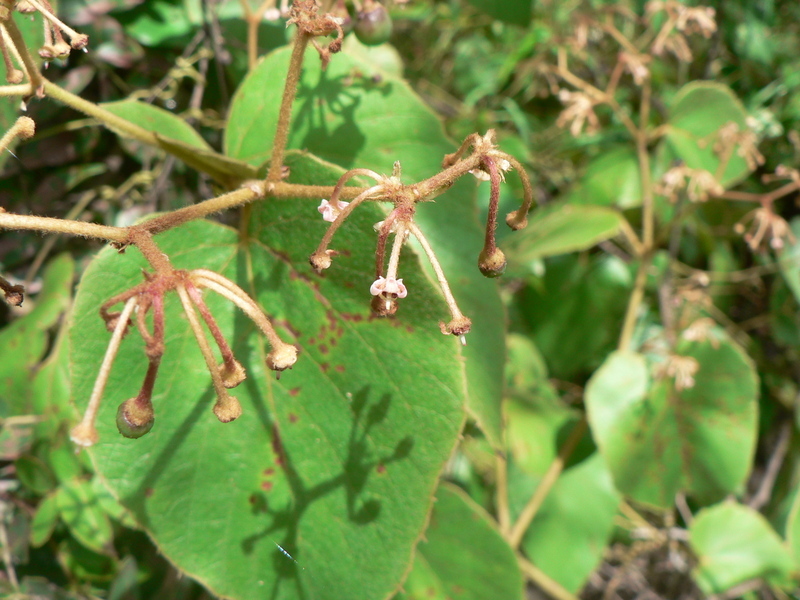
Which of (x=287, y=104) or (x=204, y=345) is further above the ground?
(x=287, y=104)

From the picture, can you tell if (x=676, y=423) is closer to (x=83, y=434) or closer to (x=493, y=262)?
(x=493, y=262)

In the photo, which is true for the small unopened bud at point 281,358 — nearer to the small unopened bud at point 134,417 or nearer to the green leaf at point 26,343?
the small unopened bud at point 134,417

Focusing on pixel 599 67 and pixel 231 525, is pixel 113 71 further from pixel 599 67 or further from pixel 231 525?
pixel 599 67

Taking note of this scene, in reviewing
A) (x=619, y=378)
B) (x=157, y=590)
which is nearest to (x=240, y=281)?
(x=157, y=590)

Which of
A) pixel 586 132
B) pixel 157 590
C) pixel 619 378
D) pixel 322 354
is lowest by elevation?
pixel 157 590

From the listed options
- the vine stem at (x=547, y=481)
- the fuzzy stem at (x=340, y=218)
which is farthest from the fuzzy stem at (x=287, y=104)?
the vine stem at (x=547, y=481)

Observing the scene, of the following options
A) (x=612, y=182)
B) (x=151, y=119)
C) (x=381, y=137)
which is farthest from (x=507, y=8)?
(x=151, y=119)

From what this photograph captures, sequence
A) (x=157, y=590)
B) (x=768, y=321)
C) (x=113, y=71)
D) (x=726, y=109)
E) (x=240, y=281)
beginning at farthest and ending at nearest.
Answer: (x=768, y=321)
(x=726, y=109)
(x=113, y=71)
(x=157, y=590)
(x=240, y=281)

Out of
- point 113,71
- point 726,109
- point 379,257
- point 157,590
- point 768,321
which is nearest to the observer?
point 379,257
